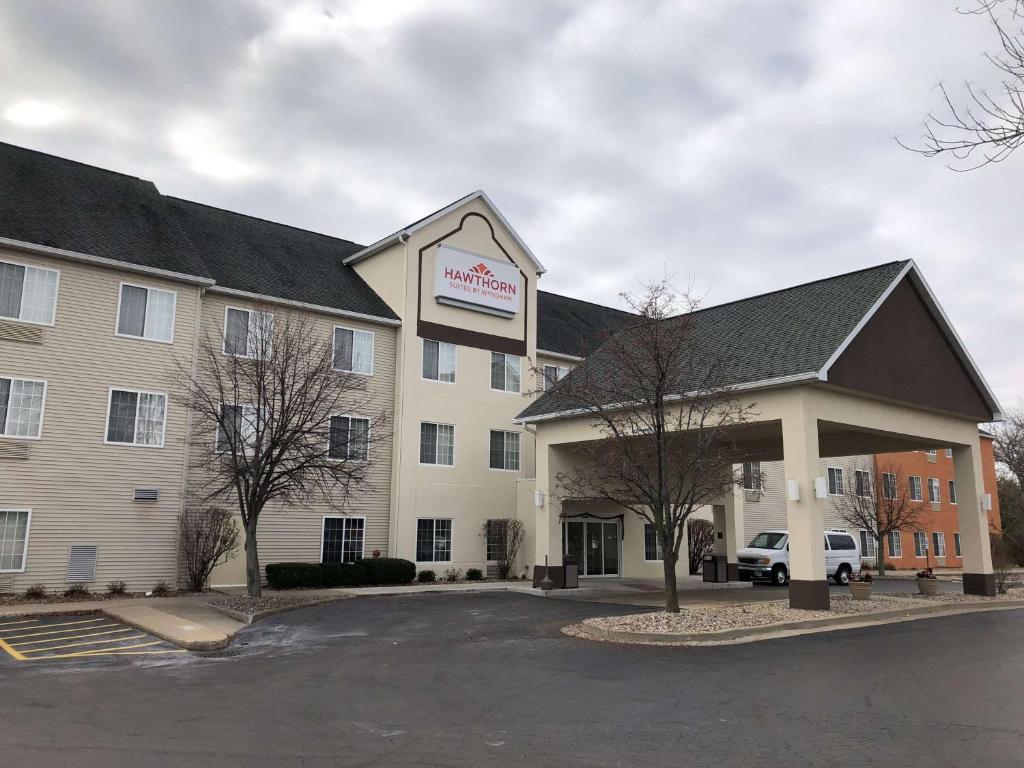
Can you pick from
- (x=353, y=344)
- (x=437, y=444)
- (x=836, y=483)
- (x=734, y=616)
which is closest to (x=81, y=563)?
(x=353, y=344)

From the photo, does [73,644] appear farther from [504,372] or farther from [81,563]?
[504,372]

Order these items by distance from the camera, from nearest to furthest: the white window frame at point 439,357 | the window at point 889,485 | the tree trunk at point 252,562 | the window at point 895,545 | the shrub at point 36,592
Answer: the tree trunk at point 252,562, the shrub at point 36,592, the white window frame at point 439,357, the window at point 889,485, the window at point 895,545

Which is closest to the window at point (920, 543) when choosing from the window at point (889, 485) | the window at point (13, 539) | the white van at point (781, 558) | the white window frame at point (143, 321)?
the window at point (889, 485)

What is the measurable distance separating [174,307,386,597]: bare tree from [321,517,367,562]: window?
687 millimetres

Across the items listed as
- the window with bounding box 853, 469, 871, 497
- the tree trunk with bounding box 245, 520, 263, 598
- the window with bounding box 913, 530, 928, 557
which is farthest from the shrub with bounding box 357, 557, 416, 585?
the window with bounding box 913, 530, 928, 557

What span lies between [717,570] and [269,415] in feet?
52.9

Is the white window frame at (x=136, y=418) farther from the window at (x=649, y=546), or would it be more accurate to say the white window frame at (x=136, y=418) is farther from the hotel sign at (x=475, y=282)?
the window at (x=649, y=546)

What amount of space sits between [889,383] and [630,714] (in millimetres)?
14085

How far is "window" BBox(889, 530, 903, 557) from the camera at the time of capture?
143ft

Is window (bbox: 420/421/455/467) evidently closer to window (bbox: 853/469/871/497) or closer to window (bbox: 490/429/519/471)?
window (bbox: 490/429/519/471)

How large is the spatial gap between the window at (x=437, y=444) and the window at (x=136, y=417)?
8.68 metres

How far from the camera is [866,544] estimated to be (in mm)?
43188

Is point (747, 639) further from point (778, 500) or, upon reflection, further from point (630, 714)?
point (778, 500)

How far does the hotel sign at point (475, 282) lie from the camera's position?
28453mm
